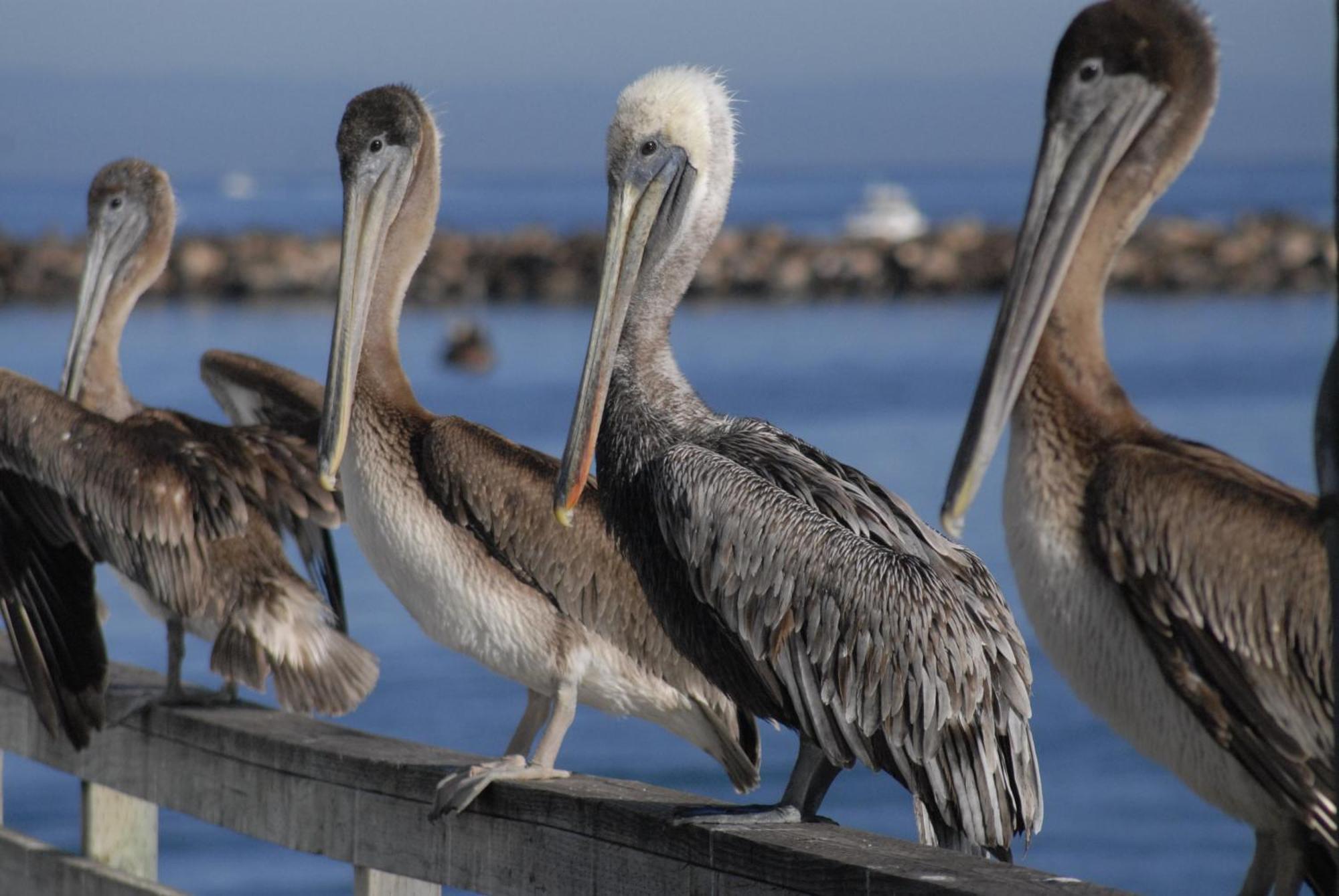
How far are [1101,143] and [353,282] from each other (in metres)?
1.61

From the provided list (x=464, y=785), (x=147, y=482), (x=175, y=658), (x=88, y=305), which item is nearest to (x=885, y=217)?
(x=88, y=305)

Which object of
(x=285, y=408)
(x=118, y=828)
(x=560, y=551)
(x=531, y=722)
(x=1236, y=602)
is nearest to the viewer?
(x=1236, y=602)

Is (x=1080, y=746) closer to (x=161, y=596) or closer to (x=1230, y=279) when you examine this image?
(x=161, y=596)

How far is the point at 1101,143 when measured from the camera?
3.06m

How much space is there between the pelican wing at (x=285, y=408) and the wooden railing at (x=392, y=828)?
2.24 ft

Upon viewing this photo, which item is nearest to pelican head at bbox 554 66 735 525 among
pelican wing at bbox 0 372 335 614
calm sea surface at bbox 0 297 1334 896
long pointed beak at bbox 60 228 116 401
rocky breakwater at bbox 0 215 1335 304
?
pelican wing at bbox 0 372 335 614

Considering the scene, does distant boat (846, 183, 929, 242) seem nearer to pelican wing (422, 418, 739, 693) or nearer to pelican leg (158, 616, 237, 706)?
pelican leg (158, 616, 237, 706)

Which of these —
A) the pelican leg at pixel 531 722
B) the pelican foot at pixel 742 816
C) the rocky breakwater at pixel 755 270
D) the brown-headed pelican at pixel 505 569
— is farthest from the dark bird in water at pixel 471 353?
the pelican foot at pixel 742 816

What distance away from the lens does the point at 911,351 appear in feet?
97.3

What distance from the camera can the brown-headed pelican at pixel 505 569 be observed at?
3734 millimetres

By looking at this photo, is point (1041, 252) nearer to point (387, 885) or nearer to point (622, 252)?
point (622, 252)

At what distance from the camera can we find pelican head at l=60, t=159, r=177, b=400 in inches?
220

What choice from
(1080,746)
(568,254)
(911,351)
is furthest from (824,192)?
(1080,746)

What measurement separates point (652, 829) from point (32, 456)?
222 cm
